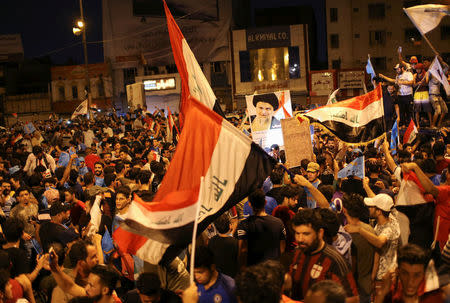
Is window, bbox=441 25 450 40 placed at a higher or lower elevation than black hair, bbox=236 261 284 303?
higher

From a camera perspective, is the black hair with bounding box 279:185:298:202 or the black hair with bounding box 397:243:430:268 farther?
the black hair with bounding box 279:185:298:202

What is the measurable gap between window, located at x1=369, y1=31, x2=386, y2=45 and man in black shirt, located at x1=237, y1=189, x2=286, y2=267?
4790 cm

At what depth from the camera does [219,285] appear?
412 cm

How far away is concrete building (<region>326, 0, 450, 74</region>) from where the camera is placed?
161 feet

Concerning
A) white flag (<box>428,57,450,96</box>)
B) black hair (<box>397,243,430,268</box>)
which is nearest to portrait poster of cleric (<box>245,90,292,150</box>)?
white flag (<box>428,57,450,96</box>)

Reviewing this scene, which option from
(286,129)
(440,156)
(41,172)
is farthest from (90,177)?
(440,156)

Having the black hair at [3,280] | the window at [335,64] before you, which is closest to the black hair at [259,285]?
the black hair at [3,280]

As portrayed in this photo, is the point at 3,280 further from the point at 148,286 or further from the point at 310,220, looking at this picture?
the point at 310,220

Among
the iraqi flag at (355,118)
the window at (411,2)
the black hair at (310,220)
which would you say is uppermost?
the window at (411,2)

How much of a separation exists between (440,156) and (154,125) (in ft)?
44.4

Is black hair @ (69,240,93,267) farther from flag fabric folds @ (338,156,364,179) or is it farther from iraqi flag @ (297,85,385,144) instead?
iraqi flag @ (297,85,385,144)

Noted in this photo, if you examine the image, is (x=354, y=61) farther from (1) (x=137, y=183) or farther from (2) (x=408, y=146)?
(1) (x=137, y=183)

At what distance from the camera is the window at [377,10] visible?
4944cm

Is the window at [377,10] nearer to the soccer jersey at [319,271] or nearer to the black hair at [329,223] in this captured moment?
the black hair at [329,223]
